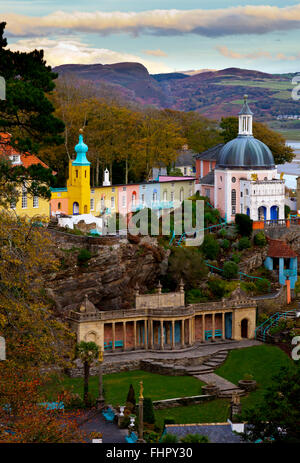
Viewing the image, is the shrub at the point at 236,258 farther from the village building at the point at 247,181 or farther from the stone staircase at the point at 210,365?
the stone staircase at the point at 210,365

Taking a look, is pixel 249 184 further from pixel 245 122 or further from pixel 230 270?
pixel 230 270

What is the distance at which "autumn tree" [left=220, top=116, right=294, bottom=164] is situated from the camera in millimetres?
93250

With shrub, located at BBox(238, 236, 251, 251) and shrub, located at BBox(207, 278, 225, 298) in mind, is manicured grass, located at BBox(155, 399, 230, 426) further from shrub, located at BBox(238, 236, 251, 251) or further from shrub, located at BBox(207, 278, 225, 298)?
shrub, located at BBox(238, 236, 251, 251)

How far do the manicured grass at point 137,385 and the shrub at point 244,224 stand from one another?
66.3ft

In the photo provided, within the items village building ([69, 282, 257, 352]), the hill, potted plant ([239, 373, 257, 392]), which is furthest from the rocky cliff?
the hill

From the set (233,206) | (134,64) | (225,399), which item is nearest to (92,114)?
(233,206)

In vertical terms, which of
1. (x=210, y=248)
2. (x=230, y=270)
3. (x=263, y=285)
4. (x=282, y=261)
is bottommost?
(x=263, y=285)

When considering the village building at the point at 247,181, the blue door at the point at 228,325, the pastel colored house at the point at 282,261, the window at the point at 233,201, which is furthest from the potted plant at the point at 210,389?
the window at the point at 233,201

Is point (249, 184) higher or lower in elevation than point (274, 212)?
higher

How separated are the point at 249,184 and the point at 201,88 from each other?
68.5 m

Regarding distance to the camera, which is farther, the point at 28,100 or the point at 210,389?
the point at 210,389

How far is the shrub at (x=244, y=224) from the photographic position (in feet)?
263

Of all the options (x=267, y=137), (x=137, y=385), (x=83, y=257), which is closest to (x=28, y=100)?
(x=137, y=385)

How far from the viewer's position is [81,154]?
252 ft
